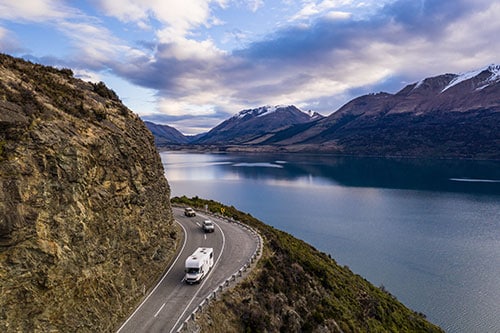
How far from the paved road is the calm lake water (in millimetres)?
24241

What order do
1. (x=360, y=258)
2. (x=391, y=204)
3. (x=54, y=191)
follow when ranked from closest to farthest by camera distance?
(x=54, y=191), (x=360, y=258), (x=391, y=204)

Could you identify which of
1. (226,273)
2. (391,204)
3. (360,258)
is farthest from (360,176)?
(226,273)

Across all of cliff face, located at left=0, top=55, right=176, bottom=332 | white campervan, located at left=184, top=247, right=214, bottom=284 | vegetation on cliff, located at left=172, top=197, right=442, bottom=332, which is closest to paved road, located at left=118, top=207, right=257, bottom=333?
white campervan, located at left=184, top=247, right=214, bottom=284

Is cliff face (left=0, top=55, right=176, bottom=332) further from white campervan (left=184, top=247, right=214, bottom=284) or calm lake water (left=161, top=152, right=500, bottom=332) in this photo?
calm lake water (left=161, top=152, right=500, bottom=332)

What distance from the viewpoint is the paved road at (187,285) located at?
20.5 m

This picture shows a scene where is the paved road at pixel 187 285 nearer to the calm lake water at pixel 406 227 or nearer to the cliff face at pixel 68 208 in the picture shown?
the cliff face at pixel 68 208

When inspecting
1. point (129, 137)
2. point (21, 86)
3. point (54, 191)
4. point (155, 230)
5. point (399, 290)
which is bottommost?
point (399, 290)

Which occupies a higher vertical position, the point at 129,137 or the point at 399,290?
the point at 129,137

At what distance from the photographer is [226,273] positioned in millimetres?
27172

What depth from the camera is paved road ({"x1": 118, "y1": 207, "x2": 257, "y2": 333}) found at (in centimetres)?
2045

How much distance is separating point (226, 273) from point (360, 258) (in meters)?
35.5

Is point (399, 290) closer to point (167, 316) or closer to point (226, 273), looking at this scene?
point (226, 273)

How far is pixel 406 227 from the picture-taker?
2945 inches

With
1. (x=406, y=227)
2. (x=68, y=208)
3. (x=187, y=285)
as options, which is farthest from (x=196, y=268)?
(x=406, y=227)
